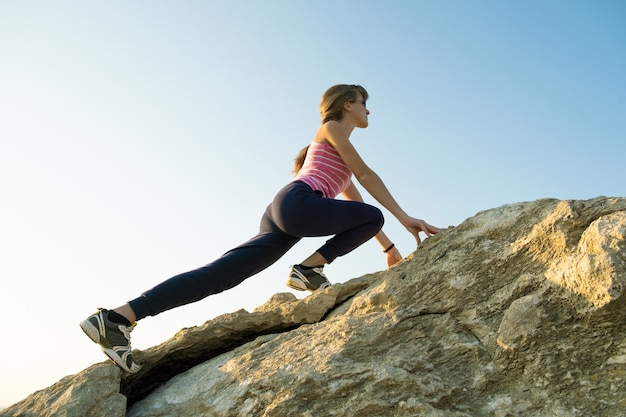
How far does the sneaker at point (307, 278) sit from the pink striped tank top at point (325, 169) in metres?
0.75

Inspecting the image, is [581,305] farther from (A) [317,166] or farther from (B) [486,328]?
(A) [317,166]

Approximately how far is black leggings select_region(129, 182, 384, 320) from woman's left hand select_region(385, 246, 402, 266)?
1.37 ft

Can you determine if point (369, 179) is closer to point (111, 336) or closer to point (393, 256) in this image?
point (393, 256)

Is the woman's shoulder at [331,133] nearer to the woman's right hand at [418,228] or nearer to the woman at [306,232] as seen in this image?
the woman at [306,232]

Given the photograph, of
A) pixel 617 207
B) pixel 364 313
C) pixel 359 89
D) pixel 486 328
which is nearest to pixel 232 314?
pixel 364 313

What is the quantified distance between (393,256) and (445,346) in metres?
1.83

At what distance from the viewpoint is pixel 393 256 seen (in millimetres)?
5609

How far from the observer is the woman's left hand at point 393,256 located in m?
5.58

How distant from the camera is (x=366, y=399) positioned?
11.6 ft

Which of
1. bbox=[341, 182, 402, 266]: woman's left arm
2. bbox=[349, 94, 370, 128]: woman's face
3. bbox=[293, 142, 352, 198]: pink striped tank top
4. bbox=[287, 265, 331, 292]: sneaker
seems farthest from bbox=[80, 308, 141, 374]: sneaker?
bbox=[349, 94, 370, 128]: woman's face

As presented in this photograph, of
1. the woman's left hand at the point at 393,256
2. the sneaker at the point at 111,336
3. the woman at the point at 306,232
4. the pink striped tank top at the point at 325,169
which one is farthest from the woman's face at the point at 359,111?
the sneaker at the point at 111,336

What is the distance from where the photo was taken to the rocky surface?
11.4 feet

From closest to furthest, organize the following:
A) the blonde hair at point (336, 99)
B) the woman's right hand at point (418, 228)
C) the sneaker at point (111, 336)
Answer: the sneaker at point (111, 336)
the woman's right hand at point (418, 228)
the blonde hair at point (336, 99)

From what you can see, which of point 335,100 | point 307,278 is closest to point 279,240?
point 307,278
